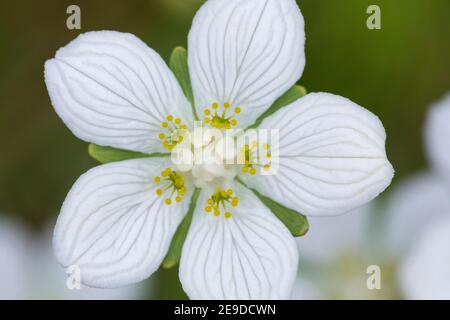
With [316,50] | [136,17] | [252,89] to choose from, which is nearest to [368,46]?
[316,50]

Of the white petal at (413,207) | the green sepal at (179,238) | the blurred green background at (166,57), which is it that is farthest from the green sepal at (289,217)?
the blurred green background at (166,57)

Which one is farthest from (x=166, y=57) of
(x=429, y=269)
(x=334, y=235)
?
(x=429, y=269)

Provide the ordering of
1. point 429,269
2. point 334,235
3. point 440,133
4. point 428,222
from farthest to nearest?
point 334,235, point 428,222, point 440,133, point 429,269

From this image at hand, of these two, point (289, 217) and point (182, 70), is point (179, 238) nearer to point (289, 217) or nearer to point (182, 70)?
point (289, 217)

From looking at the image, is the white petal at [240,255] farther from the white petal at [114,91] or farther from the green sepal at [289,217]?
the white petal at [114,91]

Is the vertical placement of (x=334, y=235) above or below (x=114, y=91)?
below

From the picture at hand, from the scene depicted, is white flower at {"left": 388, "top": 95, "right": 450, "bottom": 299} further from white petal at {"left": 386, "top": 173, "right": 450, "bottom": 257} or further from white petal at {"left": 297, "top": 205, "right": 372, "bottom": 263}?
white petal at {"left": 297, "top": 205, "right": 372, "bottom": 263}

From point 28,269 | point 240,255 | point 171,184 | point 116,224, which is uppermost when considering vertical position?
point 171,184

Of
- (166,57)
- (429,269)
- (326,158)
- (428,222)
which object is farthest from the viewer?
(166,57)
